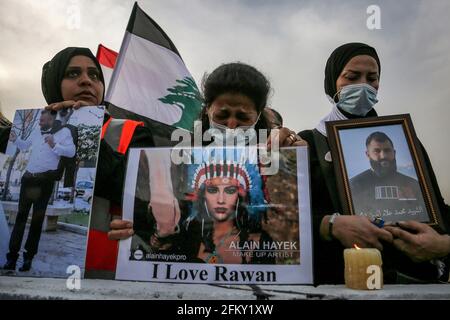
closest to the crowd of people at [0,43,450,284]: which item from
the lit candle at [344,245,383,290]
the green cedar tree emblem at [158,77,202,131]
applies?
the lit candle at [344,245,383,290]

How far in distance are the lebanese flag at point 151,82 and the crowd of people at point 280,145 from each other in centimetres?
214

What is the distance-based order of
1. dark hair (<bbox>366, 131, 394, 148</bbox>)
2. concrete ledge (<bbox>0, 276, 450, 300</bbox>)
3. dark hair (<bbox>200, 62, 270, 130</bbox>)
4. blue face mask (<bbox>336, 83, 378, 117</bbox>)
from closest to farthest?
concrete ledge (<bbox>0, 276, 450, 300</bbox>) < dark hair (<bbox>366, 131, 394, 148</bbox>) < dark hair (<bbox>200, 62, 270, 130</bbox>) < blue face mask (<bbox>336, 83, 378, 117</bbox>)

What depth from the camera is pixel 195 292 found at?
1067 millimetres

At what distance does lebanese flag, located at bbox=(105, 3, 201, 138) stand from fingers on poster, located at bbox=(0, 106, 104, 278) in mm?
2618

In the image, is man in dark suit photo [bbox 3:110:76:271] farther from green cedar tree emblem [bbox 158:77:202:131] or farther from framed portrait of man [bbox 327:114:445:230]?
green cedar tree emblem [bbox 158:77:202:131]

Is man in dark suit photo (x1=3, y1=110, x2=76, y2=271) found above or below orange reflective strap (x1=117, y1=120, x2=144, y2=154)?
below

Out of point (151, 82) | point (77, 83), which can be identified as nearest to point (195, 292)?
point (77, 83)

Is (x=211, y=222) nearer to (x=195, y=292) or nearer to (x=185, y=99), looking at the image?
(x=195, y=292)

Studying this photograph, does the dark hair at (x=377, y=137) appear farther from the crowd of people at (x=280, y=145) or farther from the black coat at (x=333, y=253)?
the black coat at (x=333, y=253)

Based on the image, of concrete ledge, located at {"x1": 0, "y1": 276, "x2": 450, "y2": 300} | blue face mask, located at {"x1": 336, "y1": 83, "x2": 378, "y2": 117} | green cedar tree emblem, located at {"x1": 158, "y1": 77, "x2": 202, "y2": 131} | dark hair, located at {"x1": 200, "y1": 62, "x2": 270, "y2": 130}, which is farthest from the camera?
green cedar tree emblem, located at {"x1": 158, "y1": 77, "x2": 202, "y2": 131}

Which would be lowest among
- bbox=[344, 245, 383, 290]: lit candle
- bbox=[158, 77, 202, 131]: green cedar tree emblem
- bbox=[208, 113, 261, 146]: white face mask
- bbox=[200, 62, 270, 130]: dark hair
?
bbox=[344, 245, 383, 290]: lit candle

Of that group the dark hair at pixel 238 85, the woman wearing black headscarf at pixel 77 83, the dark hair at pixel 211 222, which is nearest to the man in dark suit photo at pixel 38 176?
the woman wearing black headscarf at pixel 77 83

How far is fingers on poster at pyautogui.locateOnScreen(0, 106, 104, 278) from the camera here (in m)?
1.33

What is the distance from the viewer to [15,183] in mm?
1454
